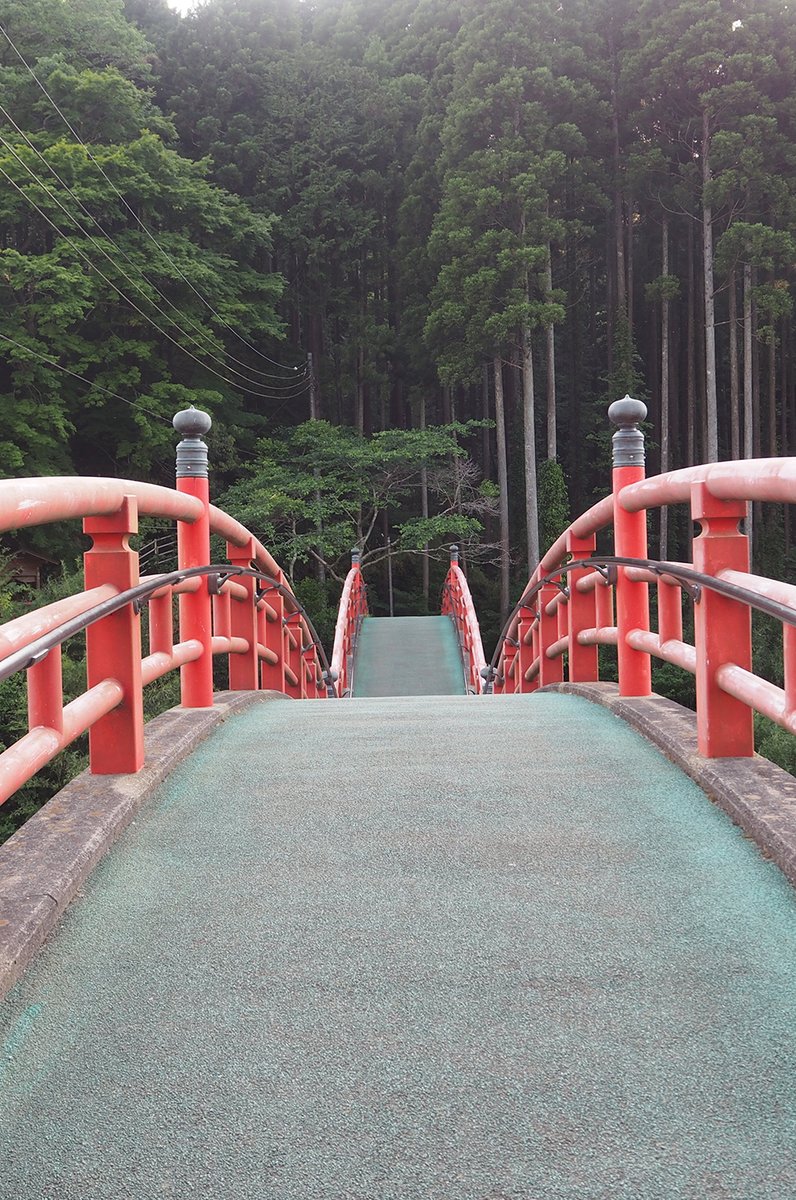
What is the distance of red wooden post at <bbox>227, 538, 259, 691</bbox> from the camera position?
508cm

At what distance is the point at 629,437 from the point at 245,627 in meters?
2.17

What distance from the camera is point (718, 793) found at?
2682mm

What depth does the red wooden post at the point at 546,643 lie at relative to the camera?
6.64 meters

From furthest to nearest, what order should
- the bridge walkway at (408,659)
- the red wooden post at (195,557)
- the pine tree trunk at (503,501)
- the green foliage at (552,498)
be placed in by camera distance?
the green foliage at (552,498)
the pine tree trunk at (503,501)
the bridge walkway at (408,659)
the red wooden post at (195,557)

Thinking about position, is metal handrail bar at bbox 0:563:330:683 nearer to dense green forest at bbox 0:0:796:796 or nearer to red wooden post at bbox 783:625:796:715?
red wooden post at bbox 783:625:796:715

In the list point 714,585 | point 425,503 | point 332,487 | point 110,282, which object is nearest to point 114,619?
point 714,585

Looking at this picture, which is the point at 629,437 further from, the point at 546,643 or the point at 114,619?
the point at 546,643

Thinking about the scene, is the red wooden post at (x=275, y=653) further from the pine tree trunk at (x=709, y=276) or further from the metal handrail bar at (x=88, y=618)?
the pine tree trunk at (x=709, y=276)

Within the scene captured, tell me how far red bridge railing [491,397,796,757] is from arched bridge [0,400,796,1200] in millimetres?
16

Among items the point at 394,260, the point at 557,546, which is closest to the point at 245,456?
the point at 394,260

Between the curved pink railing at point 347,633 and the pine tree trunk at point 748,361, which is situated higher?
the pine tree trunk at point 748,361

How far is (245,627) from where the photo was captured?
16.9 feet

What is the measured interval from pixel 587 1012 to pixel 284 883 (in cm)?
82

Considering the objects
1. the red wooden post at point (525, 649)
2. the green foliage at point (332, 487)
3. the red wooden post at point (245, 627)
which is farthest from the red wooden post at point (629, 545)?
the green foliage at point (332, 487)
